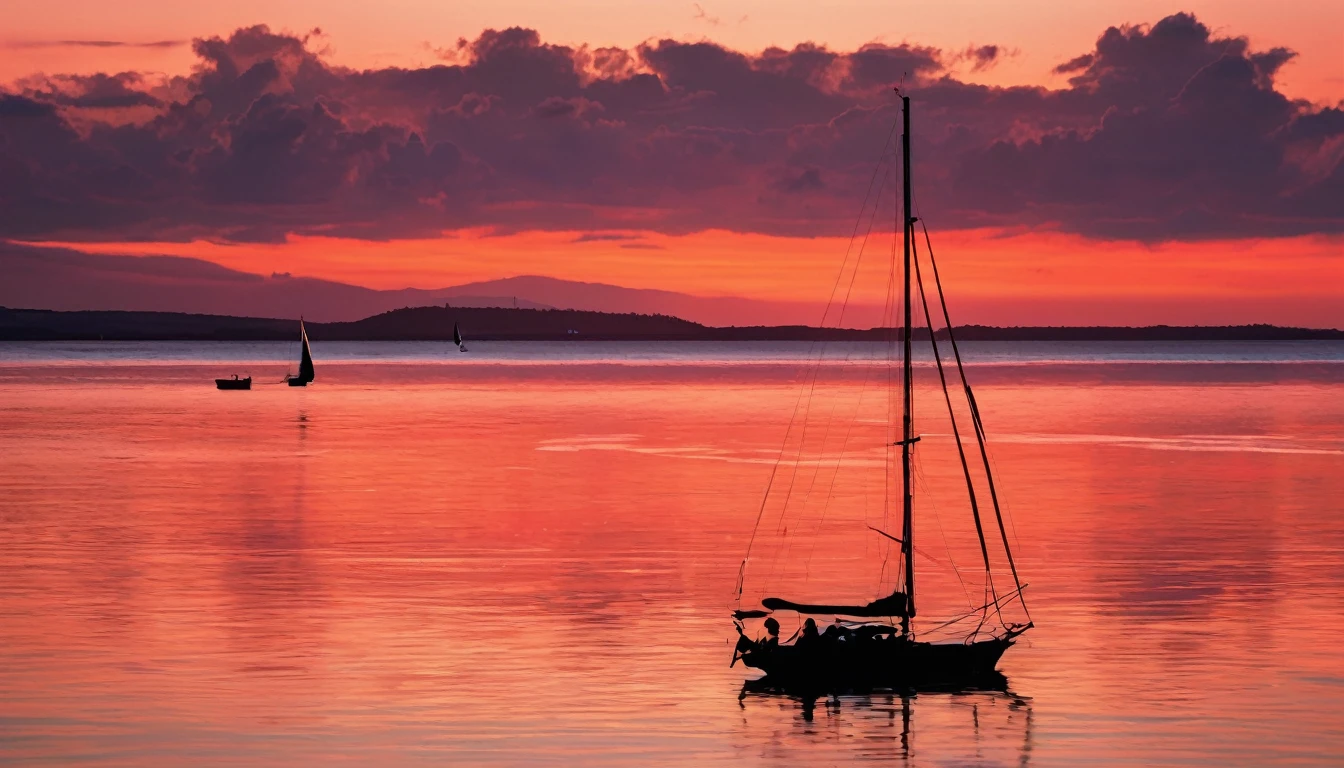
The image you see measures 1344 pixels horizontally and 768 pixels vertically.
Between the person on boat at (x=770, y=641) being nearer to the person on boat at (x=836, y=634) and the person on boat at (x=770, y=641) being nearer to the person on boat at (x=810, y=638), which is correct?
the person on boat at (x=810, y=638)

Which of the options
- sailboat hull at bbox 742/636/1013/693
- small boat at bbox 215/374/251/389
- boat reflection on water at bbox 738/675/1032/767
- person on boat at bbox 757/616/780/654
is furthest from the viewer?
small boat at bbox 215/374/251/389

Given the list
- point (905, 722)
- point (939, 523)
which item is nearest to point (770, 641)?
point (905, 722)

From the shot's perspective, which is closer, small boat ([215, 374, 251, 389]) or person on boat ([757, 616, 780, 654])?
person on boat ([757, 616, 780, 654])

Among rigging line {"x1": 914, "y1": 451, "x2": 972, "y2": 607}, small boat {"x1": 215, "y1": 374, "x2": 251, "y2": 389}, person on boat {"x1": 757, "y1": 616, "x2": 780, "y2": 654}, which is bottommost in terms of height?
small boat {"x1": 215, "y1": 374, "x2": 251, "y2": 389}

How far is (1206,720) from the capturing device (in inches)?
1184

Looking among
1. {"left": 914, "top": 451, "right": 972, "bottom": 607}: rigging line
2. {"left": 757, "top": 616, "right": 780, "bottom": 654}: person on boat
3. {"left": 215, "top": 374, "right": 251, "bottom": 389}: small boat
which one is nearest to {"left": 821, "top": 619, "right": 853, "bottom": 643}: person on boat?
{"left": 757, "top": 616, "right": 780, "bottom": 654}: person on boat

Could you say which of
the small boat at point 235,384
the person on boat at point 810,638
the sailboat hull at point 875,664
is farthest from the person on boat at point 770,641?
the small boat at point 235,384

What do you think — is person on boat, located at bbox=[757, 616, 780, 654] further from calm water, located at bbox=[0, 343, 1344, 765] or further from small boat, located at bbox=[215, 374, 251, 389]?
small boat, located at bbox=[215, 374, 251, 389]

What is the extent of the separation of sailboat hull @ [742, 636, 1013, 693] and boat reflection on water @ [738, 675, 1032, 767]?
0.69 ft

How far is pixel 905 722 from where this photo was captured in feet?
99.5

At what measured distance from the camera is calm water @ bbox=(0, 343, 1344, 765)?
29062mm

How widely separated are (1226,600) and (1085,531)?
14132 mm

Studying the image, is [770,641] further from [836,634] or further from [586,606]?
[586,606]

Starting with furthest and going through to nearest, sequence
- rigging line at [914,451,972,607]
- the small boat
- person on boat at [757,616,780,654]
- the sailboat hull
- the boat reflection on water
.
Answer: the small boat → rigging line at [914,451,972,607] → person on boat at [757,616,780,654] → the sailboat hull → the boat reflection on water
